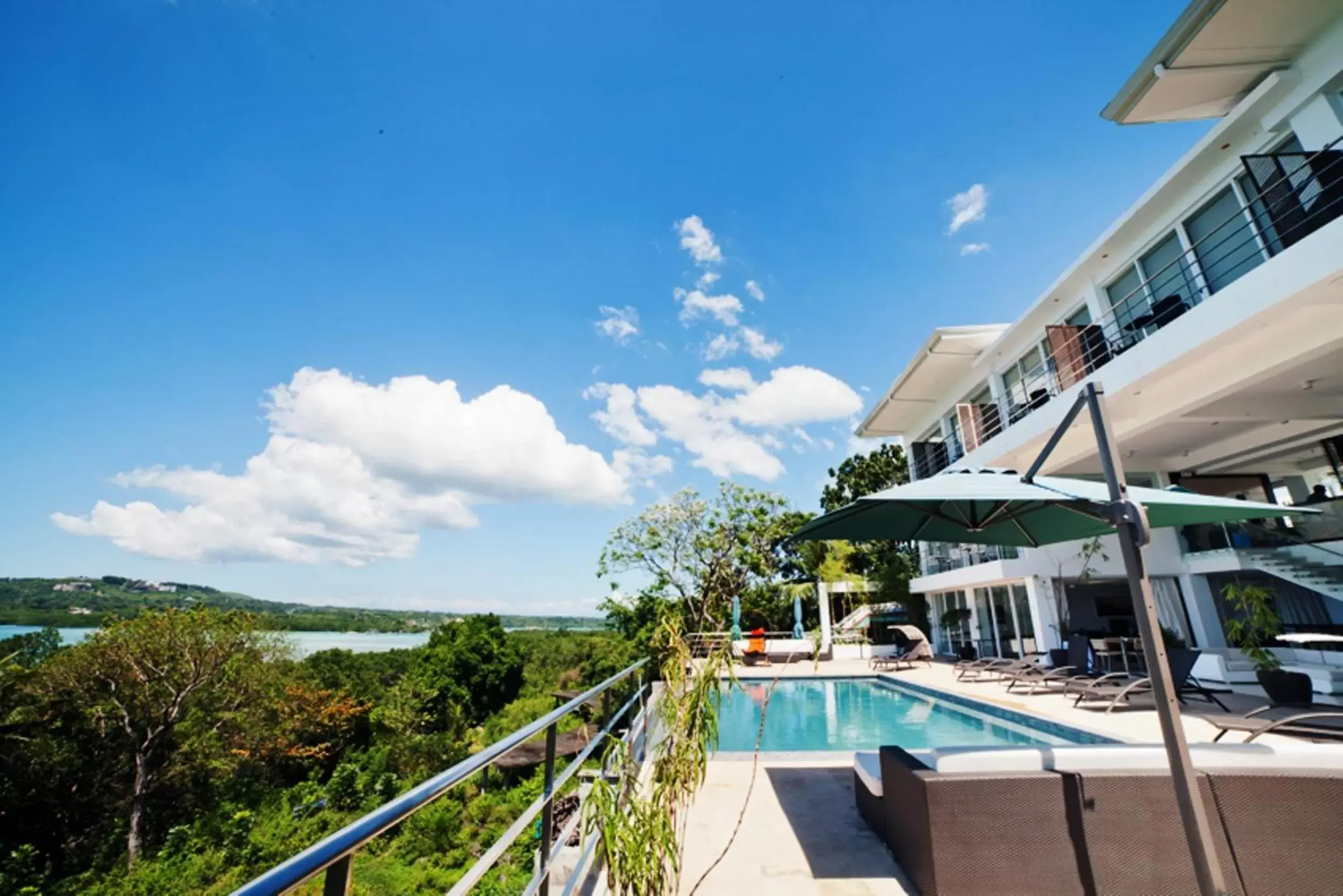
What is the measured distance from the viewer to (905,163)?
33.5 feet

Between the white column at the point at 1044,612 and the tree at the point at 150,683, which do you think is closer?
the white column at the point at 1044,612

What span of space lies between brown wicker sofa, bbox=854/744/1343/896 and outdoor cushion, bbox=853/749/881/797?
0.61 meters

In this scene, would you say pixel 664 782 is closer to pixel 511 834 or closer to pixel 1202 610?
pixel 511 834

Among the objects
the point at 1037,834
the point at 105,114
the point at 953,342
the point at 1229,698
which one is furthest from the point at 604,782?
the point at 105,114

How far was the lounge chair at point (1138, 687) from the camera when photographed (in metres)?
6.51

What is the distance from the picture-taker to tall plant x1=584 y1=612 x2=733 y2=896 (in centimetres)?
165

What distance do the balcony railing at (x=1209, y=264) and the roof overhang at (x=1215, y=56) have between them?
4.75ft

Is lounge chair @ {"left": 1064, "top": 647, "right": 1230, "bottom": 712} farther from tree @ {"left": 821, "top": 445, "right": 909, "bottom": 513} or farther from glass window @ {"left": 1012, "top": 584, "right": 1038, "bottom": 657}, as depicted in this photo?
tree @ {"left": 821, "top": 445, "right": 909, "bottom": 513}

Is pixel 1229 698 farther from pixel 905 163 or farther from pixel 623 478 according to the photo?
pixel 623 478

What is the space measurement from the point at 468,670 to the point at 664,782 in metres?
36.5

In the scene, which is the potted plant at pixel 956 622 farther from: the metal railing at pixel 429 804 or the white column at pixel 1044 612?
the metal railing at pixel 429 804

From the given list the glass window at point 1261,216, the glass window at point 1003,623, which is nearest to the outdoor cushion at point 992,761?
the glass window at point 1261,216

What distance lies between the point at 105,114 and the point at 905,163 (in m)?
15.8

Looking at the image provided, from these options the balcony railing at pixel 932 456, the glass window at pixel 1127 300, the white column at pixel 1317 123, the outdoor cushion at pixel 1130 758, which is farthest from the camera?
the balcony railing at pixel 932 456
